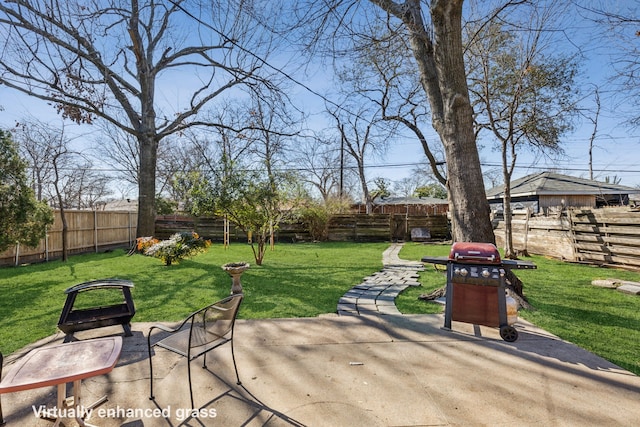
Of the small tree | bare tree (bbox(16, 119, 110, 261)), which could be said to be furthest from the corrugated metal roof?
bare tree (bbox(16, 119, 110, 261))

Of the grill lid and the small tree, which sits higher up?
the small tree

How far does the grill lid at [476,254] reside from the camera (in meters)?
3.32

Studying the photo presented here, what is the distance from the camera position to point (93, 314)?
10.8ft

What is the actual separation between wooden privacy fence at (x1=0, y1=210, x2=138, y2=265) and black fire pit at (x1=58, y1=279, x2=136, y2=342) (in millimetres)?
7510

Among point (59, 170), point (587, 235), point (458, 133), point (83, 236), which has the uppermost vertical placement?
point (59, 170)

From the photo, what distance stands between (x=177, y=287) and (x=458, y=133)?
5209mm

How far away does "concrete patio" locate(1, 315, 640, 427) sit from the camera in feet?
6.36

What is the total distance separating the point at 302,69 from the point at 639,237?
7636 millimetres

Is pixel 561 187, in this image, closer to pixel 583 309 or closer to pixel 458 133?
pixel 583 309

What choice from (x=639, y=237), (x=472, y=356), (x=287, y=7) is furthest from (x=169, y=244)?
(x=639, y=237)

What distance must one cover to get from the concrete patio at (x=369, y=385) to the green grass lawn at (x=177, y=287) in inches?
36.2

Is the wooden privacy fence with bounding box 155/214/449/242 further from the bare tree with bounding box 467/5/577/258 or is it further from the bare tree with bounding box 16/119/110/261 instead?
the bare tree with bounding box 467/5/577/258

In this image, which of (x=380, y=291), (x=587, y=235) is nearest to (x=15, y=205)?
(x=380, y=291)

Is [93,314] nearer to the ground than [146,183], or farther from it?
nearer to the ground
